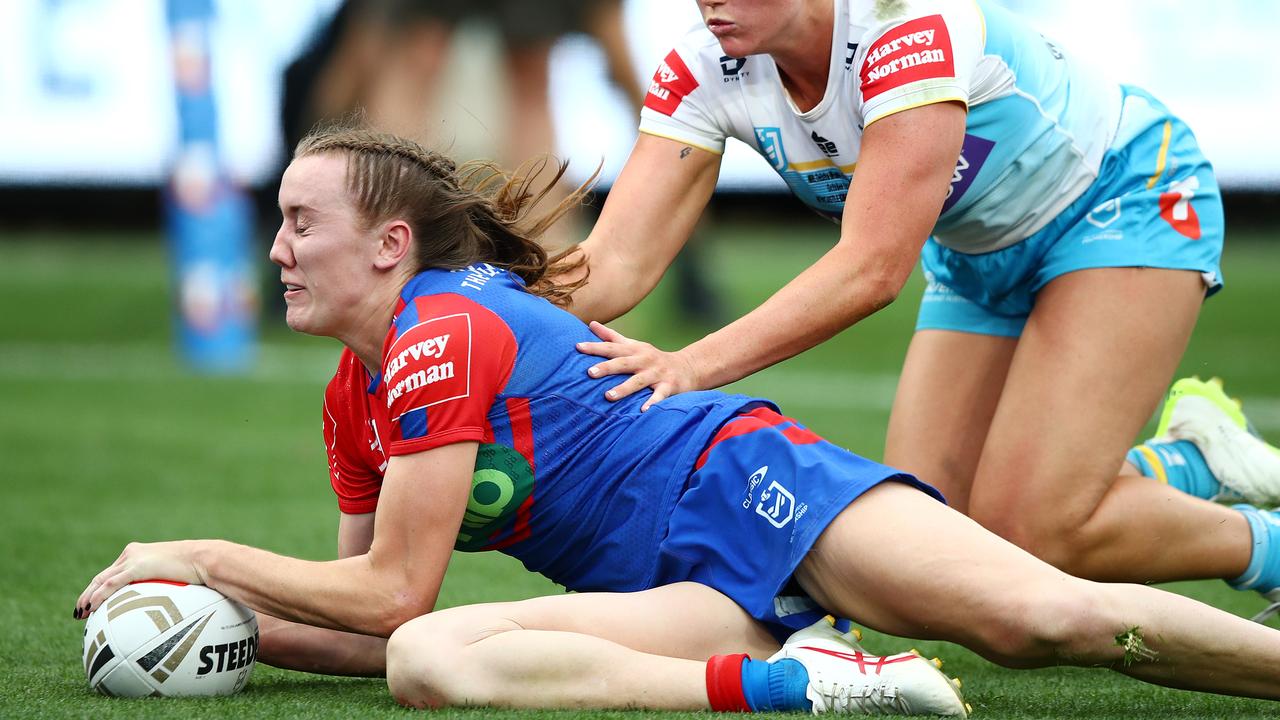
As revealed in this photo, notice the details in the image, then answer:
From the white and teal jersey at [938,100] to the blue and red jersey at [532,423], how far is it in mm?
708

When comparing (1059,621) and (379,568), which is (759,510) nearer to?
(1059,621)

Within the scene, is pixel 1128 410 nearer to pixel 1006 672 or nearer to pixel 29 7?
pixel 1006 672

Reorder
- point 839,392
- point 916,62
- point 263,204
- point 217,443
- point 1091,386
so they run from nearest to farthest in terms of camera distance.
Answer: point 916,62
point 1091,386
point 217,443
point 839,392
point 263,204

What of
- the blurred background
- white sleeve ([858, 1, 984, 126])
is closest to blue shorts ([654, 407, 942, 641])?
white sleeve ([858, 1, 984, 126])

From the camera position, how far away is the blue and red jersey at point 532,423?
2865 millimetres

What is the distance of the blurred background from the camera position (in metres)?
6.37

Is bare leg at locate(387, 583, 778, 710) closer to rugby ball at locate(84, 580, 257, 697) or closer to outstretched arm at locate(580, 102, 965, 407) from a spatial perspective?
rugby ball at locate(84, 580, 257, 697)

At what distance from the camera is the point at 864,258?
127 inches

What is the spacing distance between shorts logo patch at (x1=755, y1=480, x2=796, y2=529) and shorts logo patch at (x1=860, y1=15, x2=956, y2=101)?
87 cm

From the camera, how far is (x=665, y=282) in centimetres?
1333

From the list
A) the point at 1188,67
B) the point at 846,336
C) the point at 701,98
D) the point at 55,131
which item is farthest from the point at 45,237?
the point at 701,98

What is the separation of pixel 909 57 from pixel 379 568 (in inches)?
57.4

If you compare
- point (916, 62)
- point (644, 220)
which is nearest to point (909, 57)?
point (916, 62)

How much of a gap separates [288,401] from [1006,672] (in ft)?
18.5
